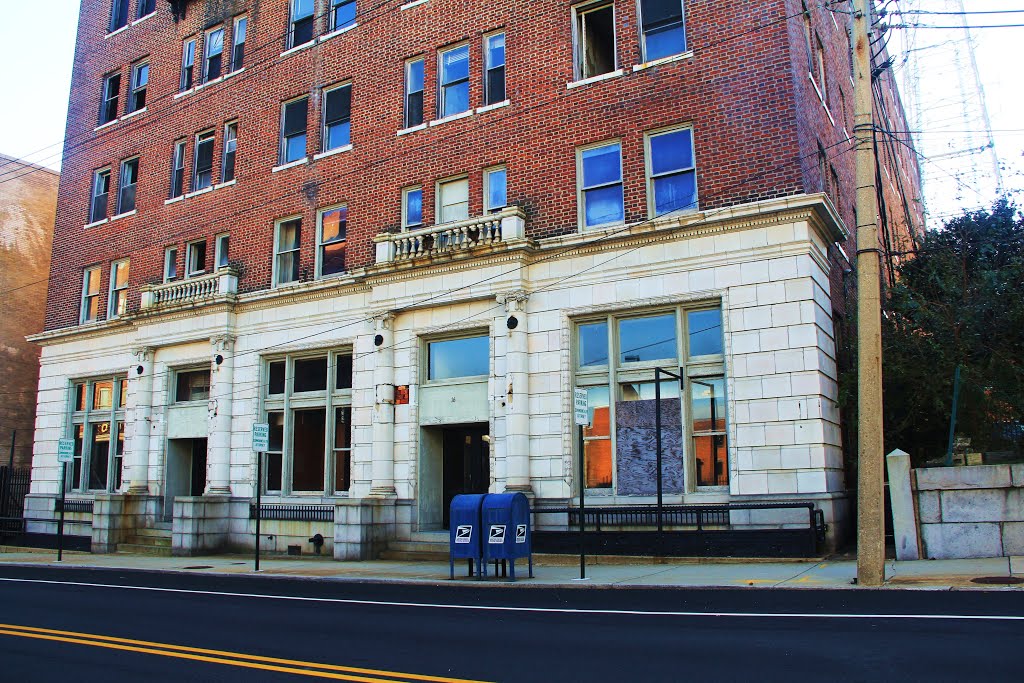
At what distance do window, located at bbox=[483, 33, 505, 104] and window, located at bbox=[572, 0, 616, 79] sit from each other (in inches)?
88.5

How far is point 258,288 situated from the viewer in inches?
1018

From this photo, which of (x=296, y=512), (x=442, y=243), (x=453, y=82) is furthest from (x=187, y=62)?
(x=296, y=512)

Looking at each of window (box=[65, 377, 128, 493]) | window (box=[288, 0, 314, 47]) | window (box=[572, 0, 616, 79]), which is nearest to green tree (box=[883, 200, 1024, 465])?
window (box=[572, 0, 616, 79])

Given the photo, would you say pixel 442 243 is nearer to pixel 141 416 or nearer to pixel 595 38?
pixel 595 38

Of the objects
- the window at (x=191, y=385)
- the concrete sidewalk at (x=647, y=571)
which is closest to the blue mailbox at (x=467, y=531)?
the concrete sidewalk at (x=647, y=571)

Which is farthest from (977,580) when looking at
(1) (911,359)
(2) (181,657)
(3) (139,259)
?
(3) (139,259)

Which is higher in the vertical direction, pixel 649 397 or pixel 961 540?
pixel 649 397

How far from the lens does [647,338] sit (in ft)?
62.7

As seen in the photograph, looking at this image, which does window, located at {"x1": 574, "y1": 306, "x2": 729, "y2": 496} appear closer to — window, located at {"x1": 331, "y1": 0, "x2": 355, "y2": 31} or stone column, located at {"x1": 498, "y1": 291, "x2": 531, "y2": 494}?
stone column, located at {"x1": 498, "y1": 291, "x2": 531, "y2": 494}

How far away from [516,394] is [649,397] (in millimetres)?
3113

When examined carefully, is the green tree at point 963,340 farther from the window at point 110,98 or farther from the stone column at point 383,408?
the window at point 110,98

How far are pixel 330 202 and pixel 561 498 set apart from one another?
11.6 metres

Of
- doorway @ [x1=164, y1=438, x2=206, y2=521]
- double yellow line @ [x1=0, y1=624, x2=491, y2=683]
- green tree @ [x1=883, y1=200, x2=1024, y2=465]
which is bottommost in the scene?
double yellow line @ [x1=0, y1=624, x2=491, y2=683]

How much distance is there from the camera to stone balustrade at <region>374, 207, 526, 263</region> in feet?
66.8
